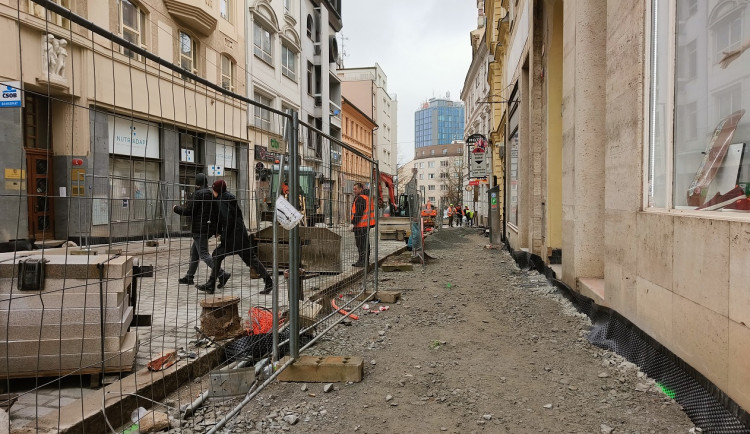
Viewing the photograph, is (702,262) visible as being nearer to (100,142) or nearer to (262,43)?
(100,142)

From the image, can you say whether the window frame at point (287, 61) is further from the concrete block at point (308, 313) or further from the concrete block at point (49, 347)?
the concrete block at point (49, 347)

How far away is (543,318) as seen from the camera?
562 cm

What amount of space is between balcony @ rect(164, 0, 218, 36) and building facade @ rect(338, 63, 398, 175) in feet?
131

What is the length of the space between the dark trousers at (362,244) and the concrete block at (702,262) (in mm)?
4018

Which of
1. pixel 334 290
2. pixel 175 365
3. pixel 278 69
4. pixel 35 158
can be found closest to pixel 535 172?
pixel 334 290

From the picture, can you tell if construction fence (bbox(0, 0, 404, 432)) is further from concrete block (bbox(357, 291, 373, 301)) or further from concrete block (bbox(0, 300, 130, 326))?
concrete block (bbox(357, 291, 373, 301))

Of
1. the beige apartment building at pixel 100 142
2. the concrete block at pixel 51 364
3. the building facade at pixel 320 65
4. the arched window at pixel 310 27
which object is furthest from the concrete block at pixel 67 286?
the arched window at pixel 310 27

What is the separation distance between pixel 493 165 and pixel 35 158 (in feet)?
78.3

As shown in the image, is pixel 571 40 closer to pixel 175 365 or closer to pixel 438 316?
pixel 438 316

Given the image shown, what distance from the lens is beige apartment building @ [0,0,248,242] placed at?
7.07 feet

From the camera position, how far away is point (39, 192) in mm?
2230

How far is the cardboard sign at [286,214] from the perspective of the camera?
368 centimetres

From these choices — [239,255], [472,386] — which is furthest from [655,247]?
[239,255]

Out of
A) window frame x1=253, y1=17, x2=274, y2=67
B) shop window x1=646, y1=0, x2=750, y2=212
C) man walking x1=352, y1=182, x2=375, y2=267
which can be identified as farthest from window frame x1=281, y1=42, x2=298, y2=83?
shop window x1=646, y1=0, x2=750, y2=212
